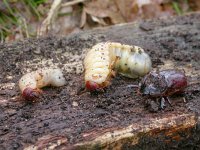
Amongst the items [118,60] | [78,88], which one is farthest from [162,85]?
[78,88]

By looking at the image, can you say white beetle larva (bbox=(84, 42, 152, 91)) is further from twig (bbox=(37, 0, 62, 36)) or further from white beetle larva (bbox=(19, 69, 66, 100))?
twig (bbox=(37, 0, 62, 36))

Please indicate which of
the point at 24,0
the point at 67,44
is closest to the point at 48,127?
the point at 67,44

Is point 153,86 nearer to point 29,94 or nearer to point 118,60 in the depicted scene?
point 118,60

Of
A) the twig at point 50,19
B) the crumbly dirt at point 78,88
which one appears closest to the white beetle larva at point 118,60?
the crumbly dirt at point 78,88

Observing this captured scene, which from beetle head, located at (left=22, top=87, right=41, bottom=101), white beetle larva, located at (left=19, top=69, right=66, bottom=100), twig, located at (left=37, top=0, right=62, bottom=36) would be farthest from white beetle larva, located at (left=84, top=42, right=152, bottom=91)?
twig, located at (left=37, top=0, right=62, bottom=36)

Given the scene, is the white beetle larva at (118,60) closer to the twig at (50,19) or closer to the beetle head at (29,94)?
the beetle head at (29,94)
